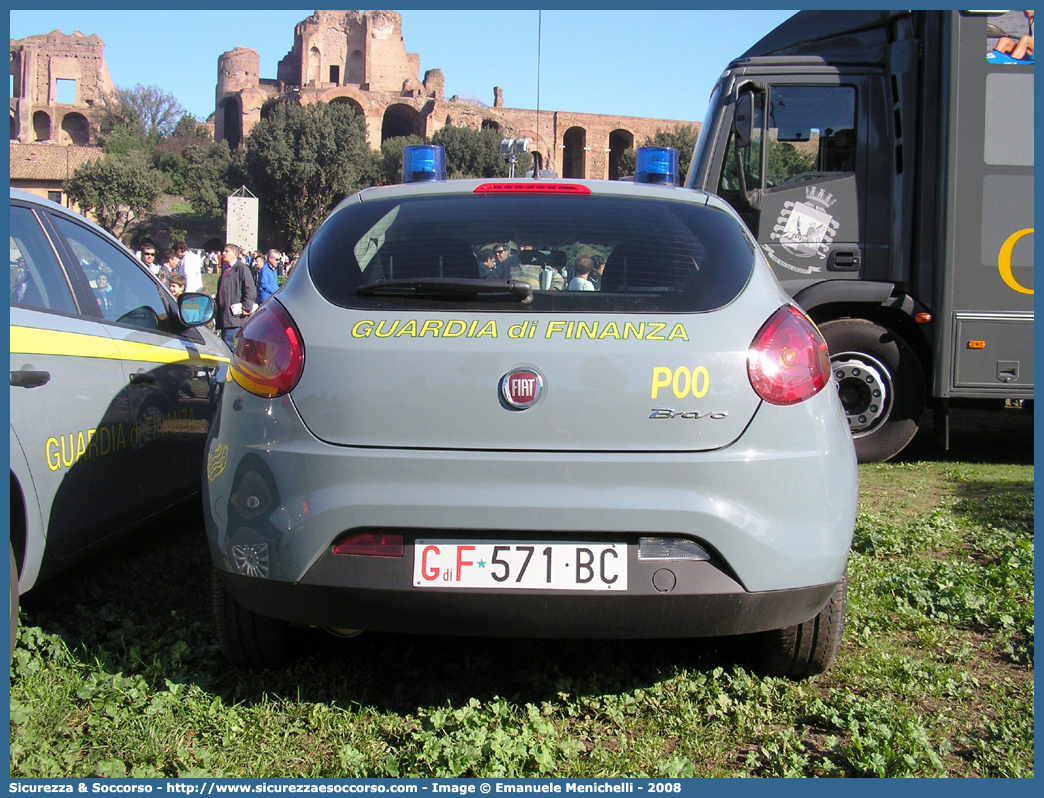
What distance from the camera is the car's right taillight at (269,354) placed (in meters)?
2.40

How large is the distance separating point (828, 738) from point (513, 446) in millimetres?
1139

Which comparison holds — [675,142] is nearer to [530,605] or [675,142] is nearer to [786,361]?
[786,361]

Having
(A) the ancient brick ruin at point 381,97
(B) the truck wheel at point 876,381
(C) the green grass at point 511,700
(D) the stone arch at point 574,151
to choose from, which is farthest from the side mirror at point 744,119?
(D) the stone arch at point 574,151

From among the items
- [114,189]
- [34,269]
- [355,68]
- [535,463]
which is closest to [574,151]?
[355,68]

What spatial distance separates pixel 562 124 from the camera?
79375mm

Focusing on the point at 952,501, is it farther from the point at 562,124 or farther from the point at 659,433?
the point at 562,124

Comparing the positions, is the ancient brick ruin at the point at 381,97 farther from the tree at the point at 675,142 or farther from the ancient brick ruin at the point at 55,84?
the ancient brick ruin at the point at 55,84

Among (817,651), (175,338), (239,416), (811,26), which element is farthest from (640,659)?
(811,26)

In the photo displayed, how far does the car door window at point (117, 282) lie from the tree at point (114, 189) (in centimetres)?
6268

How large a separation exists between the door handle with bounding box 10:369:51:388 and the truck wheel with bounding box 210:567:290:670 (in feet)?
2.59

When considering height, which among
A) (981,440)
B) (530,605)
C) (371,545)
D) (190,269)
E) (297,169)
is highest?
(297,169)

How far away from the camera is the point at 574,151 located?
81.9 meters

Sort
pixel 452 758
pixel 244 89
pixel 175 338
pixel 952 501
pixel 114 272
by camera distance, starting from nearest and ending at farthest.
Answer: pixel 452 758 < pixel 114 272 < pixel 175 338 < pixel 952 501 < pixel 244 89

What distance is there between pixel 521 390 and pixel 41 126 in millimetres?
99981
